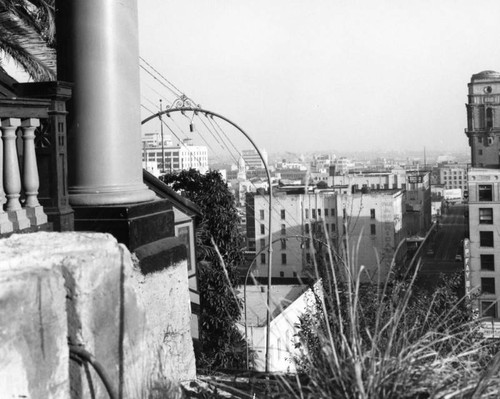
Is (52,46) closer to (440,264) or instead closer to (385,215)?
(385,215)

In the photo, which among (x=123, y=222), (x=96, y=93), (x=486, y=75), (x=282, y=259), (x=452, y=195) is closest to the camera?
(x=123, y=222)

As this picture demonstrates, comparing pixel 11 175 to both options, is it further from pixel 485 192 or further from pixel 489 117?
pixel 489 117

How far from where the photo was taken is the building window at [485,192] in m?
55.1

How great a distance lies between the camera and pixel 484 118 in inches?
3086

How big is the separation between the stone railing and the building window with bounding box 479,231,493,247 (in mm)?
52742

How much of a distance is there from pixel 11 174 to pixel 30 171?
16 centimetres

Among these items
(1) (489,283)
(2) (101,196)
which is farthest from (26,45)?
(1) (489,283)

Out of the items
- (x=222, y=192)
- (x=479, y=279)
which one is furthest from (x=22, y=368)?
(x=479, y=279)

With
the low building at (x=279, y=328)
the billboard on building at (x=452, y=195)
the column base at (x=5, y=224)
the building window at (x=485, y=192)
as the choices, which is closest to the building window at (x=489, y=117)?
the building window at (x=485, y=192)

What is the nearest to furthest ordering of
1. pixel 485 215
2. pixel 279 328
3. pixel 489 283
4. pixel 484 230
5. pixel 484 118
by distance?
pixel 279 328, pixel 489 283, pixel 484 230, pixel 485 215, pixel 484 118

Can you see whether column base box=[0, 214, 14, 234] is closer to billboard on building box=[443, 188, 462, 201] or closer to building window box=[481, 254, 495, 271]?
building window box=[481, 254, 495, 271]

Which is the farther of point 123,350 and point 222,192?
point 222,192

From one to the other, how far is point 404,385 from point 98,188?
2.52m

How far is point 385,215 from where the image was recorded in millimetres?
72688
